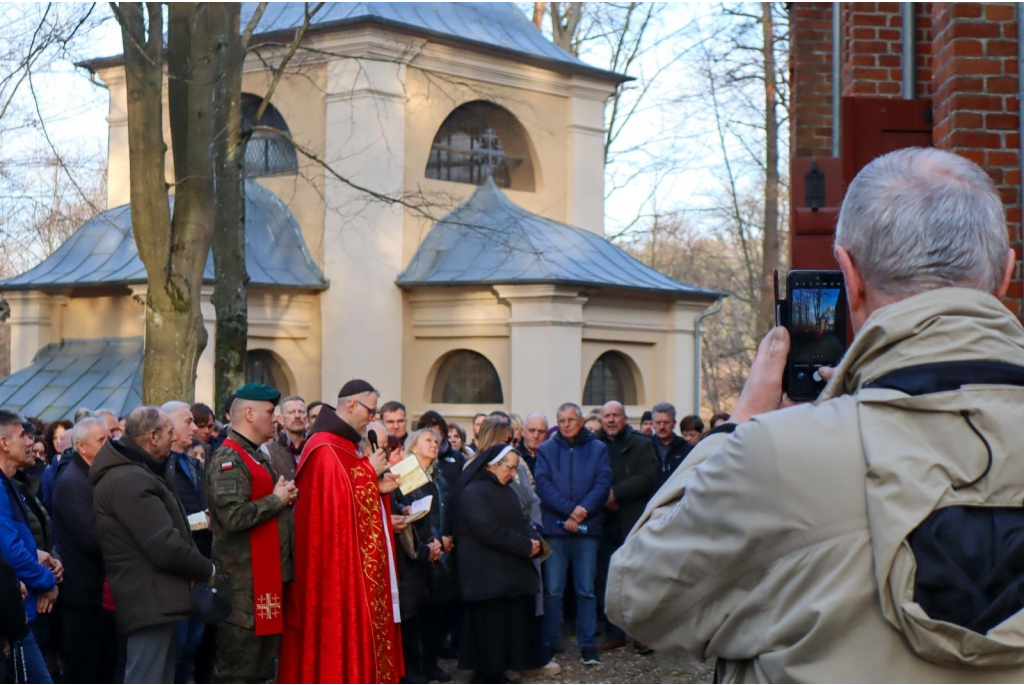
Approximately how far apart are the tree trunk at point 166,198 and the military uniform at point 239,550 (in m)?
5.03

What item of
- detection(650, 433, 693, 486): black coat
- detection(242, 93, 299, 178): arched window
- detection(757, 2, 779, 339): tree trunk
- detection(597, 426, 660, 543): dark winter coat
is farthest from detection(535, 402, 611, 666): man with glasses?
detection(242, 93, 299, 178): arched window

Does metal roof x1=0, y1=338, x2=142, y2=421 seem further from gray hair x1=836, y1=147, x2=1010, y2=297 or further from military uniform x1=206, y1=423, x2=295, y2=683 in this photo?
gray hair x1=836, y1=147, x2=1010, y2=297

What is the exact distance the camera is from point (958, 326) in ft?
6.66

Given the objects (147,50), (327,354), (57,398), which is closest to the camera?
(147,50)

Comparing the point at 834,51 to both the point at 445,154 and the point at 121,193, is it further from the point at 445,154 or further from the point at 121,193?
the point at 121,193

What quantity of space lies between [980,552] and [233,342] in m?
13.8

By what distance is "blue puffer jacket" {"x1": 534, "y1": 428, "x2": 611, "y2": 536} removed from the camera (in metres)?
11.5

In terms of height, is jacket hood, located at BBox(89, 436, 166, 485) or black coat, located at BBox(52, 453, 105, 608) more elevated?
jacket hood, located at BBox(89, 436, 166, 485)

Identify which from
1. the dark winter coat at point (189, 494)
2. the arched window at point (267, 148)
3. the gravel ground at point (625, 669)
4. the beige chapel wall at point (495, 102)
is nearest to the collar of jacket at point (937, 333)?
the dark winter coat at point (189, 494)

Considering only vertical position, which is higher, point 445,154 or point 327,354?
point 445,154

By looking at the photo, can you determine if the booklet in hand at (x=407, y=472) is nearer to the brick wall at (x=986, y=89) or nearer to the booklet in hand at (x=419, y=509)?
the booklet in hand at (x=419, y=509)

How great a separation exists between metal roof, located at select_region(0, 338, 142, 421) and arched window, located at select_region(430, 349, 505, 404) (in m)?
5.55

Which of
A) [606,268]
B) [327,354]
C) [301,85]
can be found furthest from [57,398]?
[606,268]

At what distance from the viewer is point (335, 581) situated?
7906 mm
